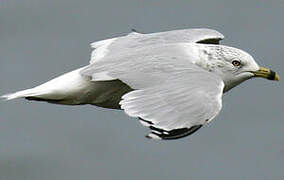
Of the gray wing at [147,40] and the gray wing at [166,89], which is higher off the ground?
the gray wing at [166,89]

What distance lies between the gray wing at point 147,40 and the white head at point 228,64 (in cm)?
79

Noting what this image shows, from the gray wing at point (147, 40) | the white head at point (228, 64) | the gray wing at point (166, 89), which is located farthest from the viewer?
the gray wing at point (147, 40)

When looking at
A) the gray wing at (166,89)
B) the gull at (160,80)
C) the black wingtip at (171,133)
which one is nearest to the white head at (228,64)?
the gull at (160,80)

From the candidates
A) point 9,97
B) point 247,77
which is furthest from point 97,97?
point 247,77

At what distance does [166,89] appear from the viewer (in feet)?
25.0

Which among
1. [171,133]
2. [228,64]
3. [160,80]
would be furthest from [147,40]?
[171,133]

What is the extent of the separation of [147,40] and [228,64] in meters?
1.15

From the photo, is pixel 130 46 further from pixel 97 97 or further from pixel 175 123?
pixel 175 123

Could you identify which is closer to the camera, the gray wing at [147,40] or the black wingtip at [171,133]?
the black wingtip at [171,133]

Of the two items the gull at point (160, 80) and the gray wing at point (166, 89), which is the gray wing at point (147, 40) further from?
the gray wing at point (166, 89)

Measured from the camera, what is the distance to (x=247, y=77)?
8.76m

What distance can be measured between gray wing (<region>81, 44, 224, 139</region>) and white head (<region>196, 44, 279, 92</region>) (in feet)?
0.84

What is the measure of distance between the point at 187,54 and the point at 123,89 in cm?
63

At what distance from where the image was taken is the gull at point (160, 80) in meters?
7.25
